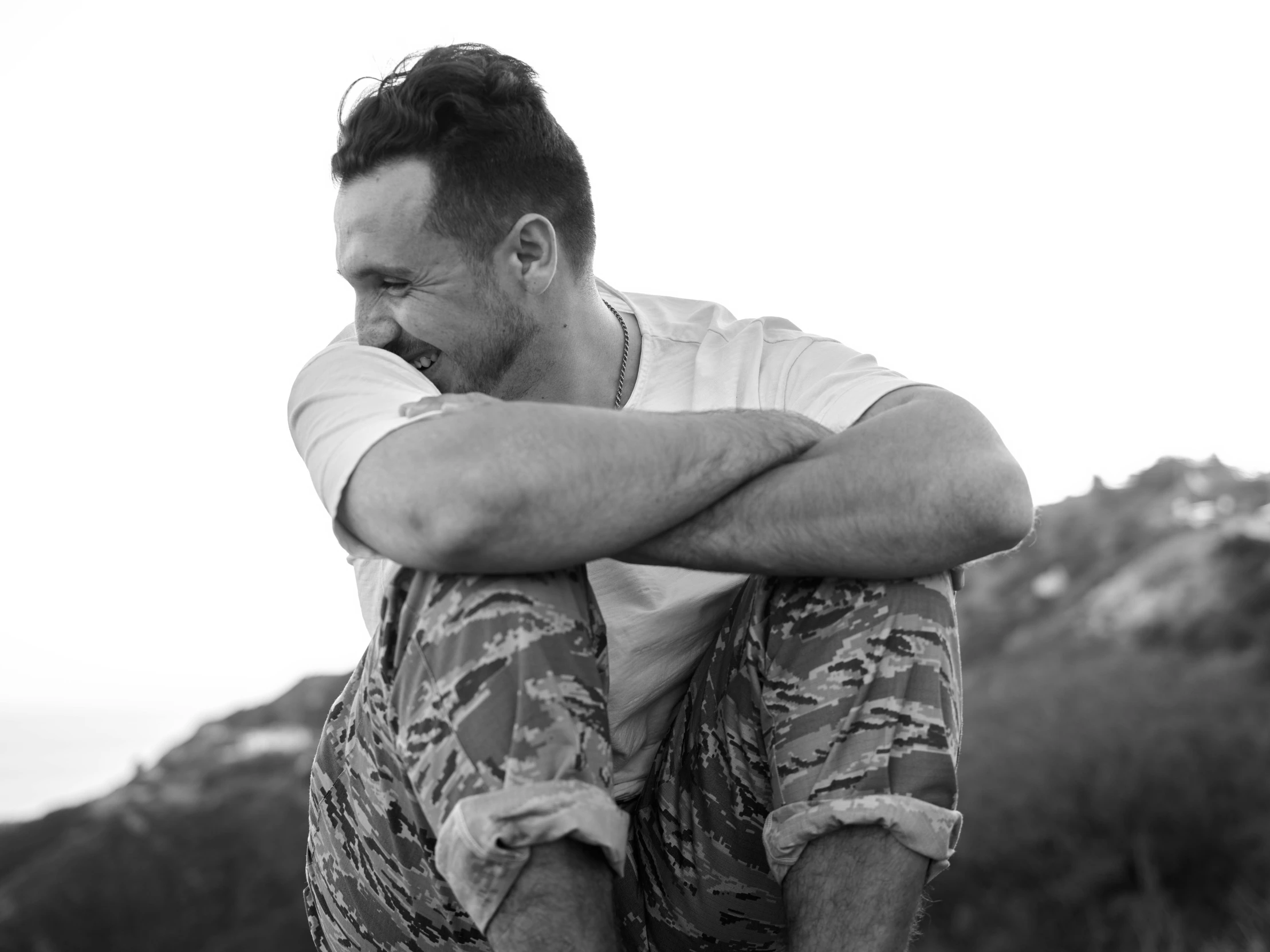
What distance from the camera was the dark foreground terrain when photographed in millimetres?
11578

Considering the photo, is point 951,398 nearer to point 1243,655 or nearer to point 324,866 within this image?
point 324,866

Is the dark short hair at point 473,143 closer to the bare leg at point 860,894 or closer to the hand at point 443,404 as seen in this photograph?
the hand at point 443,404

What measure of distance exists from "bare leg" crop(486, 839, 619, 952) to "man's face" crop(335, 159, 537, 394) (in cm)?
110

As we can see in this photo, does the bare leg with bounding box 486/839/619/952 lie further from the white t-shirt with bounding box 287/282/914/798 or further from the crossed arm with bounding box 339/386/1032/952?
the white t-shirt with bounding box 287/282/914/798

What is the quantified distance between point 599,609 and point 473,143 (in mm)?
1106

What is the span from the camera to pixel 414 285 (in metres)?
2.51

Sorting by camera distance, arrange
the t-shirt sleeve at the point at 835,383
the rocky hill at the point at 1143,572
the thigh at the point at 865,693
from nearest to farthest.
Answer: the thigh at the point at 865,693, the t-shirt sleeve at the point at 835,383, the rocky hill at the point at 1143,572

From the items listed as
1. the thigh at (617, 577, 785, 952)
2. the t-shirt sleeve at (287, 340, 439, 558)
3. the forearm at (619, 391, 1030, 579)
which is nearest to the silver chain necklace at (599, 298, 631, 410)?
the t-shirt sleeve at (287, 340, 439, 558)

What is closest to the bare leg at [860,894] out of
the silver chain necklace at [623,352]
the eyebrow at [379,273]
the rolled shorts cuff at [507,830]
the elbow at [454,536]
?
the rolled shorts cuff at [507,830]

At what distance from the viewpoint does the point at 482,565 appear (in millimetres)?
1762

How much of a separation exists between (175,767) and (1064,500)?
14.1m

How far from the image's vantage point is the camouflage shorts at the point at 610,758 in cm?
168

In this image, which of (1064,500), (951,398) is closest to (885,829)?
(951,398)

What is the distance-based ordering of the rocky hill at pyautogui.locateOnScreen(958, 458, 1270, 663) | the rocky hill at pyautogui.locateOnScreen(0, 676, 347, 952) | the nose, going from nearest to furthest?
the nose < the rocky hill at pyautogui.locateOnScreen(0, 676, 347, 952) < the rocky hill at pyautogui.locateOnScreen(958, 458, 1270, 663)
